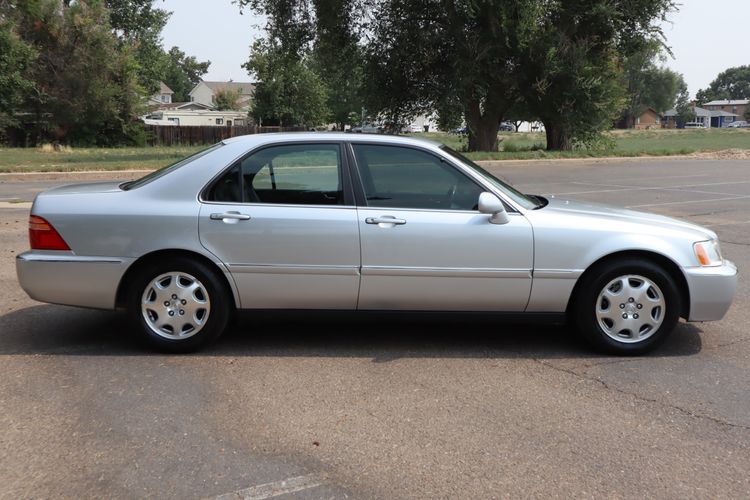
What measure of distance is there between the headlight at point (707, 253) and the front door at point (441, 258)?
122 cm

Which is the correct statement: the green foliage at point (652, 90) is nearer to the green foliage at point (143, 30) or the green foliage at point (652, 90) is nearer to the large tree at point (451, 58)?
the green foliage at point (143, 30)

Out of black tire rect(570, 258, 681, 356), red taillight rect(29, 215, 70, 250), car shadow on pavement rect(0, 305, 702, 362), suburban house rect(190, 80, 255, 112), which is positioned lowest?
car shadow on pavement rect(0, 305, 702, 362)

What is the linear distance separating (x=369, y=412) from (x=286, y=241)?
4.64 feet

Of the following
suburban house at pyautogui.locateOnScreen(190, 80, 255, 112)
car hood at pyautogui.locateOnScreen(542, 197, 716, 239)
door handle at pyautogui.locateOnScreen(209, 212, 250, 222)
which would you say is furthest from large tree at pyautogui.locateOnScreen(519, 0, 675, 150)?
suburban house at pyautogui.locateOnScreen(190, 80, 255, 112)

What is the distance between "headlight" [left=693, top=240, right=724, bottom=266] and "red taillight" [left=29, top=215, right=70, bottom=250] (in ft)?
14.4

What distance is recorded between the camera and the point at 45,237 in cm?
486

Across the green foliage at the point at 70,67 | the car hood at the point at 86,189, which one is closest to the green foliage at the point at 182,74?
the green foliage at the point at 70,67

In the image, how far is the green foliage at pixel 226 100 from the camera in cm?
9578

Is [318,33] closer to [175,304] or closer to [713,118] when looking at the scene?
[175,304]

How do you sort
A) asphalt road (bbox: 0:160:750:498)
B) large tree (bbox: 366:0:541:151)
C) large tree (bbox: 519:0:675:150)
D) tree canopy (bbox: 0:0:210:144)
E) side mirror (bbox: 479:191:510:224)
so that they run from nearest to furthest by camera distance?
asphalt road (bbox: 0:160:750:498), side mirror (bbox: 479:191:510:224), large tree (bbox: 366:0:541:151), large tree (bbox: 519:0:675:150), tree canopy (bbox: 0:0:210:144)

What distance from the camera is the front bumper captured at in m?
4.90

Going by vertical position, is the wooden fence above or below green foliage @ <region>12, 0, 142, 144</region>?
below

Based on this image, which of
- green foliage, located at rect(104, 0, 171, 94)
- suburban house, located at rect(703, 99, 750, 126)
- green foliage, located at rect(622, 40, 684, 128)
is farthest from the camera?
suburban house, located at rect(703, 99, 750, 126)

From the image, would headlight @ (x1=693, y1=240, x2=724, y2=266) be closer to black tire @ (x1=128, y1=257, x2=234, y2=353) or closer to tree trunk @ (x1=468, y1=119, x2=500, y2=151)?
black tire @ (x1=128, y1=257, x2=234, y2=353)
